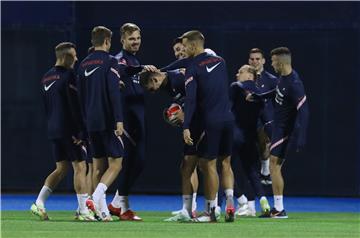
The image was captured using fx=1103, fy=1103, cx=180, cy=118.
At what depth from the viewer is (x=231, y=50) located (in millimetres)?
19781

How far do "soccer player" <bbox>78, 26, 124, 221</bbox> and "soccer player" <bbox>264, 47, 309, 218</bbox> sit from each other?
245 cm

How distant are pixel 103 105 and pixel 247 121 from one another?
3280 millimetres

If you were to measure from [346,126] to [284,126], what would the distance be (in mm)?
5723

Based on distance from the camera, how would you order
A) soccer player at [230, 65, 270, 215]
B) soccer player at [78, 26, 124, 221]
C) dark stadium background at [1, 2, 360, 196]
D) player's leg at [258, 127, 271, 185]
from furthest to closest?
1. dark stadium background at [1, 2, 360, 196]
2. player's leg at [258, 127, 271, 185]
3. soccer player at [230, 65, 270, 215]
4. soccer player at [78, 26, 124, 221]

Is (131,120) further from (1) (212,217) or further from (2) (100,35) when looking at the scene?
(1) (212,217)

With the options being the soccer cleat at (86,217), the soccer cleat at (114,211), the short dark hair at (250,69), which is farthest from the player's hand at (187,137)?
the short dark hair at (250,69)

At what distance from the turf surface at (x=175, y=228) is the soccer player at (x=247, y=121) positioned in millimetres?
1346

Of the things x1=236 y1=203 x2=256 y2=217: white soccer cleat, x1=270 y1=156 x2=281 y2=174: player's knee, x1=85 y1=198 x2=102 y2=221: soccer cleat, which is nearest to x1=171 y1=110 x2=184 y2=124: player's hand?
x1=85 y1=198 x2=102 y2=221: soccer cleat

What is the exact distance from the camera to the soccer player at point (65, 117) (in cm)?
1327

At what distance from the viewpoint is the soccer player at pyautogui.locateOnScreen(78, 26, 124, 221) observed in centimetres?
1263

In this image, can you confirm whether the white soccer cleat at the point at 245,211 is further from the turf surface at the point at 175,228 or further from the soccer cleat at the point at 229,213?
the soccer cleat at the point at 229,213

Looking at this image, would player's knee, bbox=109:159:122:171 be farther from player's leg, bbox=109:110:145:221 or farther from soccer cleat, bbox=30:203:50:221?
soccer cleat, bbox=30:203:50:221

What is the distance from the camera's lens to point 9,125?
20.3 meters

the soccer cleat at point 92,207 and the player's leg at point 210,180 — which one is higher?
the player's leg at point 210,180
